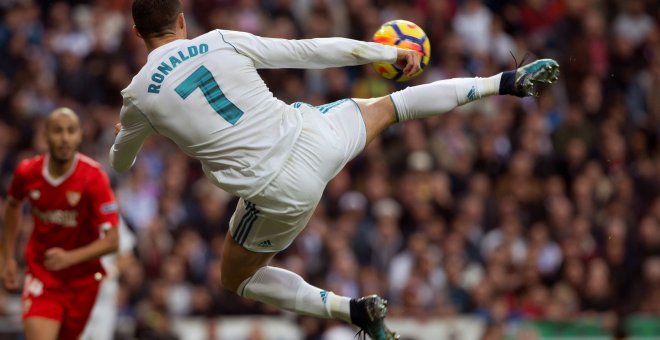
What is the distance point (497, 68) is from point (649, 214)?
2975 millimetres

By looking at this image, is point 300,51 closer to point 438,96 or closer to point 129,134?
point 438,96

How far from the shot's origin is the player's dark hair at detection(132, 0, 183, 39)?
7.56 metres

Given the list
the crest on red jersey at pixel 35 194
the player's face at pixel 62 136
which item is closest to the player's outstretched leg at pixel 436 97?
the player's face at pixel 62 136

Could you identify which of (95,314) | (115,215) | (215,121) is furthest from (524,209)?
(215,121)

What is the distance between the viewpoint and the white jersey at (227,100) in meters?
7.49

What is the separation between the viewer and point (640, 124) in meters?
17.7

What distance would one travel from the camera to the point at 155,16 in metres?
7.55

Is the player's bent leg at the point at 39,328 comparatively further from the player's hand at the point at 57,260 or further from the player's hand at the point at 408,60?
the player's hand at the point at 408,60

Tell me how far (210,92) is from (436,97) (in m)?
1.45

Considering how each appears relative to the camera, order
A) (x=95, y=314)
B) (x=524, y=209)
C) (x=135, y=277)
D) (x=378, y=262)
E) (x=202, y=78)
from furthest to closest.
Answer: (x=524, y=209) → (x=378, y=262) → (x=135, y=277) → (x=95, y=314) → (x=202, y=78)

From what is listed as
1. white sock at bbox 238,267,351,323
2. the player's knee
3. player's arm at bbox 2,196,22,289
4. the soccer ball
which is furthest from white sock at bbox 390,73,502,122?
player's arm at bbox 2,196,22,289

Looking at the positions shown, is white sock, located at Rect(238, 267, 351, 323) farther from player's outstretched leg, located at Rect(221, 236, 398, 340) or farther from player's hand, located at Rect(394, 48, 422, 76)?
player's hand, located at Rect(394, 48, 422, 76)

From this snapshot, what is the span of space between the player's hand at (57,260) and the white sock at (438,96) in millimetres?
2651

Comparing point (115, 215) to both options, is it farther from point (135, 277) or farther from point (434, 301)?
point (434, 301)
